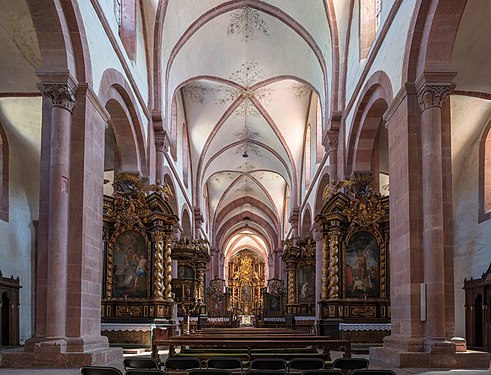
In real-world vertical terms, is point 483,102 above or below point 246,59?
below

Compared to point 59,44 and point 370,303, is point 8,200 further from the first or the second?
point 370,303

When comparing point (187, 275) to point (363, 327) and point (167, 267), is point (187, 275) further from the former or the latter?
point (363, 327)

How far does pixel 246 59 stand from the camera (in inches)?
1074

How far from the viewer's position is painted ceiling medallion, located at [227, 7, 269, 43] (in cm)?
2442

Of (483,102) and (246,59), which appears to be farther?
(246,59)

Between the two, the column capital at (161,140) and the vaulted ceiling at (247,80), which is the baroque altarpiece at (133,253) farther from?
the vaulted ceiling at (247,80)

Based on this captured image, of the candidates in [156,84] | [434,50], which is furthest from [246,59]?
[434,50]

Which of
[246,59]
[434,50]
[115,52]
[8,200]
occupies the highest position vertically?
[246,59]

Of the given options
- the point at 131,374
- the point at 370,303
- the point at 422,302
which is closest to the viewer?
the point at 131,374

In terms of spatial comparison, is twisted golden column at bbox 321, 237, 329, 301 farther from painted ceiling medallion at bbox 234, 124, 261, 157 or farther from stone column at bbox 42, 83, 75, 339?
painted ceiling medallion at bbox 234, 124, 261, 157

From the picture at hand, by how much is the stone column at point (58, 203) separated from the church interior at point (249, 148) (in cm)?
3

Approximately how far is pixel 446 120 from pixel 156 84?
11281 mm

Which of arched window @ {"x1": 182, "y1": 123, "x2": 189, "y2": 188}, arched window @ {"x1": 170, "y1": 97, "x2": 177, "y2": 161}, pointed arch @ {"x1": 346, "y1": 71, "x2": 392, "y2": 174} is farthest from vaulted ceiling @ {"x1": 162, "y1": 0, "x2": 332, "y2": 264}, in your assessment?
pointed arch @ {"x1": 346, "y1": 71, "x2": 392, "y2": 174}

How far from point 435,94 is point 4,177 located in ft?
46.0
